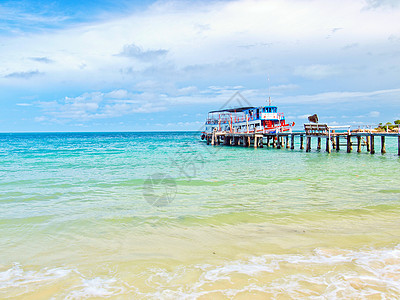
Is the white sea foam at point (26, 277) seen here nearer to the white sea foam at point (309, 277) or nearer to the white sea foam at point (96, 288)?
the white sea foam at point (96, 288)

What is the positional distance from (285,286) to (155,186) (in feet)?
34.5

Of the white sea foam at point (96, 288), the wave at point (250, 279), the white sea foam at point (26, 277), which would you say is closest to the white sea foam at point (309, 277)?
the wave at point (250, 279)

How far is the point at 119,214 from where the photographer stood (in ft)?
31.7

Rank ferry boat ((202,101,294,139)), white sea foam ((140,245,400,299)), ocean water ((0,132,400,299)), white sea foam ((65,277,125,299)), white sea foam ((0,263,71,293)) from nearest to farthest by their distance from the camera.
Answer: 1. white sea foam ((140,245,400,299))
2. white sea foam ((65,277,125,299))
3. ocean water ((0,132,400,299))
4. white sea foam ((0,263,71,293))
5. ferry boat ((202,101,294,139))

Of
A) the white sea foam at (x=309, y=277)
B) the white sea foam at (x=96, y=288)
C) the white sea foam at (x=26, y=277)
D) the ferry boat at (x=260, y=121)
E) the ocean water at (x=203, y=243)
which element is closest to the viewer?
the white sea foam at (x=309, y=277)

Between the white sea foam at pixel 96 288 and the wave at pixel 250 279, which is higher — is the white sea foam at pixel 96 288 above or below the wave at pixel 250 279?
below

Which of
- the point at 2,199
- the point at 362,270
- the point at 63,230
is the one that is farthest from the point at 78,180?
the point at 362,270

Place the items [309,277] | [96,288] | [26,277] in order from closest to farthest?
[96,288]
[309,277]
[26,277]

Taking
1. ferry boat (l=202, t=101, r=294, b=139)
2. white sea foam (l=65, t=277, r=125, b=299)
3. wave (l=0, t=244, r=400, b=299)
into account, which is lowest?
white sea foam (l=65, t=277, r=125, b=299)

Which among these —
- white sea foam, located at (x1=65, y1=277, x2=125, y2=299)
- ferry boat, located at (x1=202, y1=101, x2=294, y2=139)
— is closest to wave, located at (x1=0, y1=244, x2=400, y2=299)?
white sea foam, located at (x1=65, y1=277, x2=125, y2=299)

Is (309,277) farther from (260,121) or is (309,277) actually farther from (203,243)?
(260,121)

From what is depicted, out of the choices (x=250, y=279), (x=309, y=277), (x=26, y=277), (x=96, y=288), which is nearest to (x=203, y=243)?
(x=250, y=279)

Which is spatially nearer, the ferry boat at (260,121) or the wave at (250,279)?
the wave at (250,279)

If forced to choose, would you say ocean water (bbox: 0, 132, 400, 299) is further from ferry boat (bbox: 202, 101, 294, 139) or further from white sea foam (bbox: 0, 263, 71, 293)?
ferry boat (bbox: 202, 101, 294, 139)
